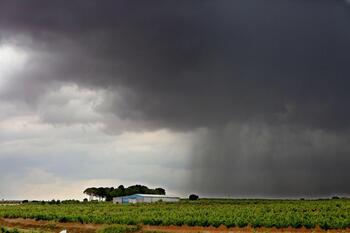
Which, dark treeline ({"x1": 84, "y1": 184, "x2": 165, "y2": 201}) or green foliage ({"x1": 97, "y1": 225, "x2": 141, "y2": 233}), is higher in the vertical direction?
dark treeline ({"x1": 84, "y1": 184, "x2": 165, "y2": 201})

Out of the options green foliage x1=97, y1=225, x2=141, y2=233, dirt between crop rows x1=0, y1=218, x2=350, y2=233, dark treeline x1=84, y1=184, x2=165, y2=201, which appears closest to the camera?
dirt between crop rows x1=0, y1=218, x2=350, y2=233

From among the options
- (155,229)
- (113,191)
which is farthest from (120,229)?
(113,191)

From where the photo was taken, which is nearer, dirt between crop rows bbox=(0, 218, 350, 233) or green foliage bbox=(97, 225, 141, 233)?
dirt between crop rows bbox=(0, 218, 350, 233)

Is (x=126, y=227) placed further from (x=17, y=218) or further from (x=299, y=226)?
(x=17, y=218)

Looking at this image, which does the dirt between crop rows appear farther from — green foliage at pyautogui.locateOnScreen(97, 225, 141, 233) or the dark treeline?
the dark treeline

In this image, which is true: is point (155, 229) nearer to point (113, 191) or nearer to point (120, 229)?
point (120, 229)

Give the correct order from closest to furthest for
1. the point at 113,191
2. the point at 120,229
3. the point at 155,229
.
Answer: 1. the point at 120,229
2. the point at 155,229
3. the point at 113,191

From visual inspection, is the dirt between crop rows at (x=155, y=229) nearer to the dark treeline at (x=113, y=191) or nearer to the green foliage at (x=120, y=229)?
the green foliage at (x=120, y=229)

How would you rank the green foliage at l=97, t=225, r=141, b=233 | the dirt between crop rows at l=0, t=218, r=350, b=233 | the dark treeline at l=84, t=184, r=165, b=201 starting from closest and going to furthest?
the dirt between crop rows at l=0, t=218, r=350, b=233
the green foliage at l=97, t=225, r=141, b=233
the dark treeline at l=84, t=184, r=165, b=201

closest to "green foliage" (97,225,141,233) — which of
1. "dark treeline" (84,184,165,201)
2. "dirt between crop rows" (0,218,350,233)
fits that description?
"dirt between crop rows" (0,218,350,233)

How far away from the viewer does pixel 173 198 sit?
143 metres

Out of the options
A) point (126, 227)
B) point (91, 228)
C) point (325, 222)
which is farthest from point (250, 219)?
point (91, 228)

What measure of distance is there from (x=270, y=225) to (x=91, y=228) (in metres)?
18.1

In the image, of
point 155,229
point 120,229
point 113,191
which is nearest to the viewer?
point 120,229
